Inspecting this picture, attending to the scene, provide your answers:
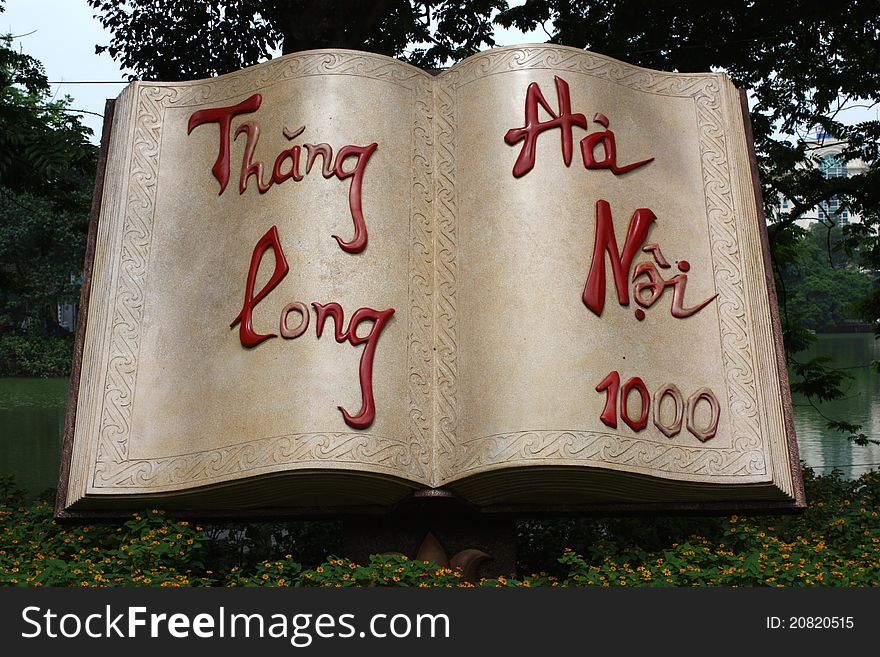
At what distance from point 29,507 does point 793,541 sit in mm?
5844

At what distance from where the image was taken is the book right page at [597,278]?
6.11m

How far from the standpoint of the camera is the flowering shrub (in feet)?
19.1

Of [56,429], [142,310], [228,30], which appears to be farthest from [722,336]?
[56,429]

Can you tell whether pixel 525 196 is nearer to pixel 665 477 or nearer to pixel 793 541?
pixel 665 477

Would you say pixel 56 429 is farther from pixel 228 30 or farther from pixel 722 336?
pixel 722 336

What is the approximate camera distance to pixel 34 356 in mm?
33812

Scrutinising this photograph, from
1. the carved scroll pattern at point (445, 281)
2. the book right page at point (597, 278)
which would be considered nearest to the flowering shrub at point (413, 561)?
the book right page at point (597, 278)

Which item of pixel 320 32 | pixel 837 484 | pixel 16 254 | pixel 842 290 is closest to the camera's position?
pixel 837 484

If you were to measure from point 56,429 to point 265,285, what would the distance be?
752 inches

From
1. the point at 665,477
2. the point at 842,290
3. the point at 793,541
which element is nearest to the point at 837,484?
the point at 793,541

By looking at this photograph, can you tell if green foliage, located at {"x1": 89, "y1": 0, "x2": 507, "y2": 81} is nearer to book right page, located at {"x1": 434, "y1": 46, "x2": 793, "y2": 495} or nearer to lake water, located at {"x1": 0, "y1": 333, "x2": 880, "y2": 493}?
book right page, located at {"x1": 434, "y1": 46, "x2": 793, "y2": 495}

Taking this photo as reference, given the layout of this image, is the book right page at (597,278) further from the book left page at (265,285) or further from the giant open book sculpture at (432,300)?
the book left page at (265,285)

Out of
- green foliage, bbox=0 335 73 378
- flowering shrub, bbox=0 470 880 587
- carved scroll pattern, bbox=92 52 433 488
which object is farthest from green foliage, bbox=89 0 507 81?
green foliage, bbox=0 335 73 378

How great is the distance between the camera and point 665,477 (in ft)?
19.8
